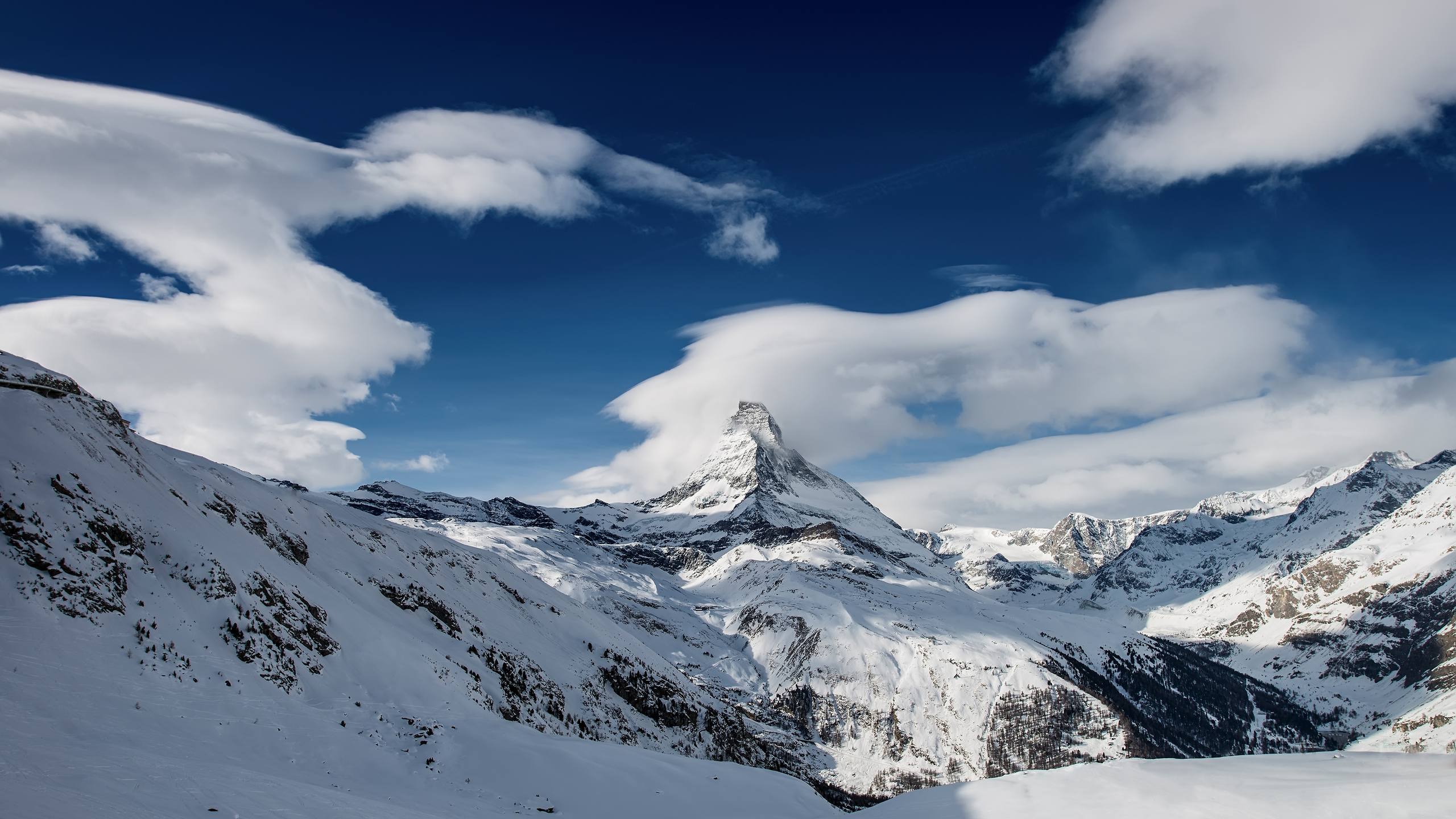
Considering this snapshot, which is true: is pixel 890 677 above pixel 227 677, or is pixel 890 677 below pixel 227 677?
below

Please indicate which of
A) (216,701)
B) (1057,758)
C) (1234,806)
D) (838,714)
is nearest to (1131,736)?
(1057,758)

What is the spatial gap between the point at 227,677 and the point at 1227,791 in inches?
1089

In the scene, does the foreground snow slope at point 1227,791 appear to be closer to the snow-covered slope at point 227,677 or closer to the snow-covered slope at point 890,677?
the snow-covered slope at point 227,677

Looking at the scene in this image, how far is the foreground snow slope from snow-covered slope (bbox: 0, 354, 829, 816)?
13.6 meters

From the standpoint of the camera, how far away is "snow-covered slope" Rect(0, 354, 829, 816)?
50.3 ft

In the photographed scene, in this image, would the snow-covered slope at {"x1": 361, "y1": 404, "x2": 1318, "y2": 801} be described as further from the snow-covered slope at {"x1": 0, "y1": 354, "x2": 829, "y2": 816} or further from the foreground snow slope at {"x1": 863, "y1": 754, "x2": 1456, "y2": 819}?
the foreground snow slope at {"x1": 863, "y1": 754, "x2": 1456, "y2": 819}

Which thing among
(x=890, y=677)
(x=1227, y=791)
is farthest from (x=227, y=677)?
(x=890, y=677)

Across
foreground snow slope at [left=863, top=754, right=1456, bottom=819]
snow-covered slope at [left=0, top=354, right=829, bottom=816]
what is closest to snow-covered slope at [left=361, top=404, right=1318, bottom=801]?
snow-covered slope at [left=0, top=354, right=829, bottom=816]

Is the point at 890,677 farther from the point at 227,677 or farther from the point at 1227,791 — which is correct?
the point at 1227,791

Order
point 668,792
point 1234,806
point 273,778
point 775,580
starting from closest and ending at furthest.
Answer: point 1234,806 < point 273,778 < point 668,792 < point 775,580

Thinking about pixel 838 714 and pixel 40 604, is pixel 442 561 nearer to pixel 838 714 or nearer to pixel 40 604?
pixel 40 604

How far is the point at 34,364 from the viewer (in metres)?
Answer: 31.6

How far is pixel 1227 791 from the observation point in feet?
45.9

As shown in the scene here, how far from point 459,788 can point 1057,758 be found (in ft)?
395
